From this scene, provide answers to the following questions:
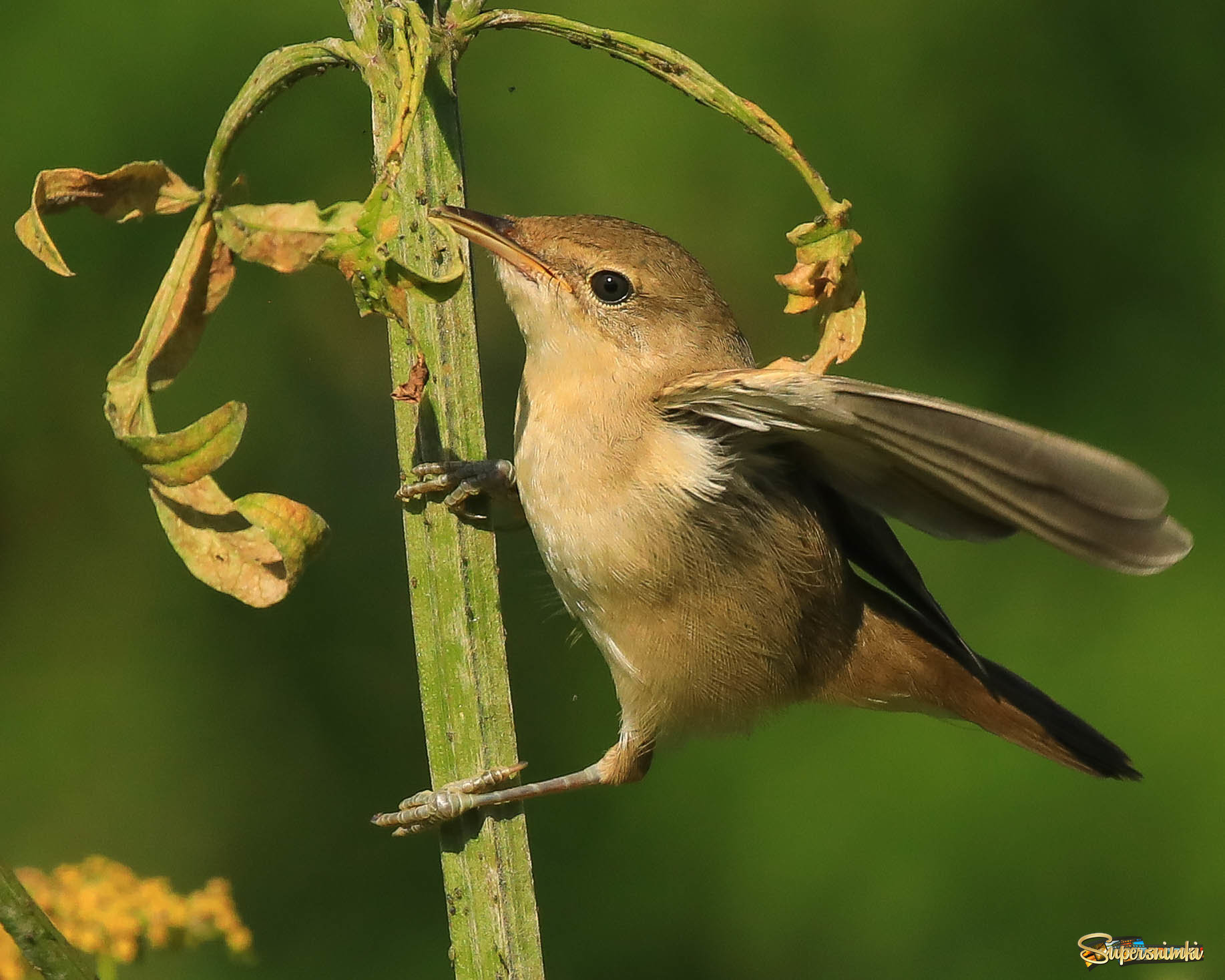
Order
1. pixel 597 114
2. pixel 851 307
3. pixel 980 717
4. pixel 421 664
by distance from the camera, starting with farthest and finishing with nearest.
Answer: pixel 597 114, pixel 980 717, pixel 851 307, pixel 421 664

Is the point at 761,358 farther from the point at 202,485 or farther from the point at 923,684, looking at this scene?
the point at 202,485

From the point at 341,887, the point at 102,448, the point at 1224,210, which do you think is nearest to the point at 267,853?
the point at 341,887

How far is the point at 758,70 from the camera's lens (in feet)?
11.6

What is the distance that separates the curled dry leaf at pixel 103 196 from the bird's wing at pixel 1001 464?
99 cm

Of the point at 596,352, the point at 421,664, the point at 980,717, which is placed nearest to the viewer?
the point at 421,664

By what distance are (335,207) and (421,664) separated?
63 cm

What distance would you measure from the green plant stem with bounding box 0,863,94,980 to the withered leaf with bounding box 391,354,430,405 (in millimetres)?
796

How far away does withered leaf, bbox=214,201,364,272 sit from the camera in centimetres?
177

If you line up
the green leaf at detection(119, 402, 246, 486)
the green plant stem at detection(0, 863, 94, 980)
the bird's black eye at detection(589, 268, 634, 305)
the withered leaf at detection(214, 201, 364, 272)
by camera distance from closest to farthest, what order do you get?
1. the green plant stem at detection(0, 863, 94, 980)
2. the withered leaf at detection(214, 201, 364, 272)
3. the green leaf at detection(119, 402, 246, 486)
4. the bird's black eye at detection(589, 268, 634, 305)

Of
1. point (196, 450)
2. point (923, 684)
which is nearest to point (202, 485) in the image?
point (196, 450)

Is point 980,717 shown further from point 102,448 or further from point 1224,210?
point 102,448

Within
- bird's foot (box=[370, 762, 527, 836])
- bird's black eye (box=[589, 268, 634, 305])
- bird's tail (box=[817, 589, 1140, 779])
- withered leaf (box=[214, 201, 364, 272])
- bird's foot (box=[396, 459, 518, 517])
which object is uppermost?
bird's black eye (box=[589, 268, 634, 305])

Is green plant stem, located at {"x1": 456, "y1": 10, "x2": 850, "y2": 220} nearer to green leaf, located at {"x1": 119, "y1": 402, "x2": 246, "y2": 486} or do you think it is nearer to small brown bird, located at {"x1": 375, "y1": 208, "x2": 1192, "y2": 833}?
small brown bird, located at {"x1": 375, "y1": 208, "x2": 1192, "y2": 833}

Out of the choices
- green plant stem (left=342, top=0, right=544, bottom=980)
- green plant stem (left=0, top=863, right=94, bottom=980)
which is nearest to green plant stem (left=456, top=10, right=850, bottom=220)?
green plant stem (left=342, top=0, right=544, bottom=980)
